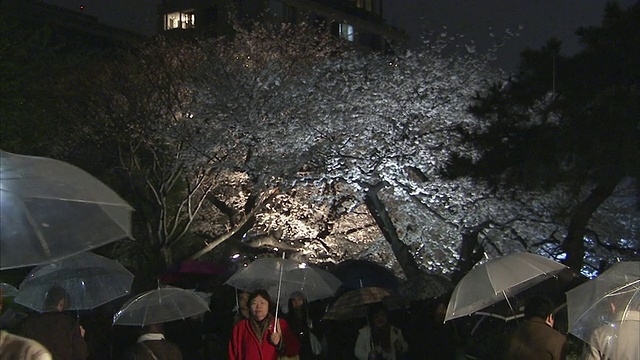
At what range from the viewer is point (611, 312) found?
17.5 ft

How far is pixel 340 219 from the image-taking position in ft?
63.5

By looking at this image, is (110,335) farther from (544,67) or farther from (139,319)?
(544,67)

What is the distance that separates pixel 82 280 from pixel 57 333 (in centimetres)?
255

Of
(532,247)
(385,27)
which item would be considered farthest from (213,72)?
(385,27)

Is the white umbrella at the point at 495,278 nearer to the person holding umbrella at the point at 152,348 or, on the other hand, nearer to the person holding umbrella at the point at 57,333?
the person holding umbrella at the point at 152,348

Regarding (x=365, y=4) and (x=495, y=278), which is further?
(x=365, y=4)

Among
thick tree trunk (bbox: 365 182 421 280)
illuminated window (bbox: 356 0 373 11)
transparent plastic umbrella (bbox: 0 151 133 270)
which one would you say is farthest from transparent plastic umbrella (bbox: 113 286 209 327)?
illuminated window (bbox: 356 0 373 11)

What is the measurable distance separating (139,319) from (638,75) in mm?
5707

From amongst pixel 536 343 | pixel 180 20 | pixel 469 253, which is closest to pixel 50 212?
pixel 536 343

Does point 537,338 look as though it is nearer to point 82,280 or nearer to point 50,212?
point 50,212

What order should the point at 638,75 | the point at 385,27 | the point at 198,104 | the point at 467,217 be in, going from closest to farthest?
the point at 638,75, the point at 467,217, the point at 198,104, the point at 385,27

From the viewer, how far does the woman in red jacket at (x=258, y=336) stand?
241 inches

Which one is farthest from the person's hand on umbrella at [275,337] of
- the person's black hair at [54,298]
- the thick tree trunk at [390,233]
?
the thick tree trunk at [390,233]

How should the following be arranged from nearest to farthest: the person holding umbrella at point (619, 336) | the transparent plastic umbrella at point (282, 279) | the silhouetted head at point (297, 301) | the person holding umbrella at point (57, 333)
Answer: the person holding umbrella at point (619, 336), the person holding umbrella at point (57, 333), the silhouetted head at point (297, 301), the transparent plastic umbrella at point (282, 279)
